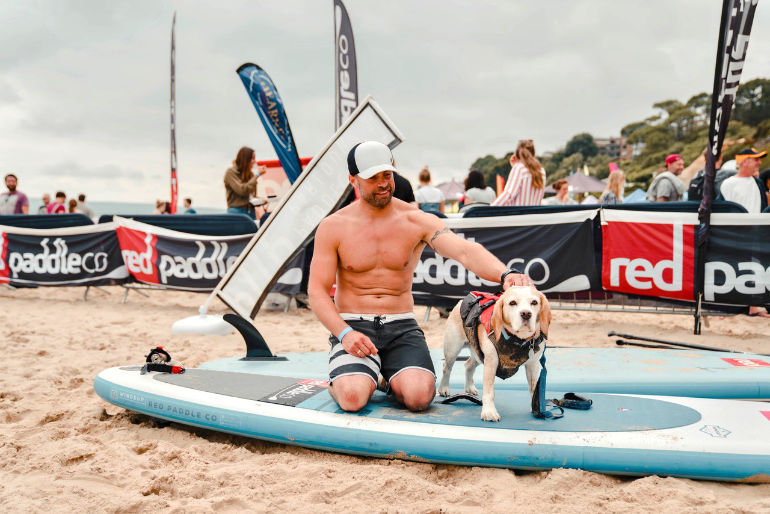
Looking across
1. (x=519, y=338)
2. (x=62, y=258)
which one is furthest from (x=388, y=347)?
(x=62, y=258)

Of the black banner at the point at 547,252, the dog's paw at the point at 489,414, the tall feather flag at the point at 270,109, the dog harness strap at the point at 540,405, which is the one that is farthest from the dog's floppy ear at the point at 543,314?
the tall feather flag at the point at 270,109

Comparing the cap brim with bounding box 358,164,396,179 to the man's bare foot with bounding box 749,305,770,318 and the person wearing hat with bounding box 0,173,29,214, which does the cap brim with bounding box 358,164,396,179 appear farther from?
the person wearing hat with bounding box 0,173,29,214

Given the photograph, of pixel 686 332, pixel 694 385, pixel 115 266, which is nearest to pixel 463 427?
pixel 694 385

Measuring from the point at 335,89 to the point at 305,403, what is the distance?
26.5ft

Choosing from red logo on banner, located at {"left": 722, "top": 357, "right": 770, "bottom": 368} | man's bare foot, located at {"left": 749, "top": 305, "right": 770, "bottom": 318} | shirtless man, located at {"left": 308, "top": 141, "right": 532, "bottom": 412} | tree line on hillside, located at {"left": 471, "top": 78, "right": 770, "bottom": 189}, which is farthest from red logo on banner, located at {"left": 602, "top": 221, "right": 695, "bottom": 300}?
tree line on hillside, located at {"left": 471, "top": 78, "right": 770, "bottom": 189}

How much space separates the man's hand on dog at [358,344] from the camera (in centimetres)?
293

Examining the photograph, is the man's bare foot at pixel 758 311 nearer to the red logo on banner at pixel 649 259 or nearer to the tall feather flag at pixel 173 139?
the red logo on banner at pixel 649 259

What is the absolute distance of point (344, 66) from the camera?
10398 mm

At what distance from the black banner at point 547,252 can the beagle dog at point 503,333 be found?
3937mm

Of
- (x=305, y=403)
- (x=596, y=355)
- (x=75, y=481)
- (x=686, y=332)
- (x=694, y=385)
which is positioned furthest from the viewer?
(x=686, y=332)

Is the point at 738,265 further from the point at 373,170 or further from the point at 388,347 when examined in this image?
the point at 373,170

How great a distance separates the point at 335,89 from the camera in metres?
10.2

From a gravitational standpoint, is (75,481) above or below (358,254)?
below

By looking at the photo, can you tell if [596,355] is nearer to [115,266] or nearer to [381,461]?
[381,461]
